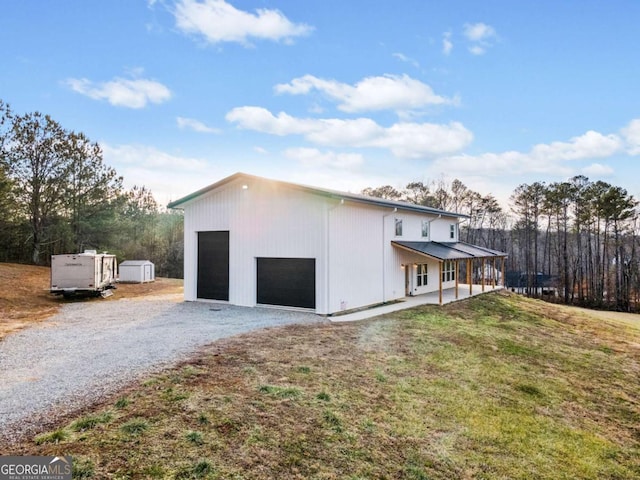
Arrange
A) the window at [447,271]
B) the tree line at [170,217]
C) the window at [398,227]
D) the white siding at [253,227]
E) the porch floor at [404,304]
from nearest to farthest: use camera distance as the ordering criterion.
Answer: the porch floor at [404,304] → the white siding at [253,227] → the window at [398,227] → the window at [447,271] → the tree line at [170,217]

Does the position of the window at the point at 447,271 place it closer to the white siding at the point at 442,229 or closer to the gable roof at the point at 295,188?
the white siding at the point at 442,229

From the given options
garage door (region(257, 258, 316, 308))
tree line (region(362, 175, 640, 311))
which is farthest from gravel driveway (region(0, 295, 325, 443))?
tree line (region(362, 175, 640, 311))

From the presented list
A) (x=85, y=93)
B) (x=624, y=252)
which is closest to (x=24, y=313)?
(x=85, y=93)

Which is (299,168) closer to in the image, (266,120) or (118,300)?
(266,120)

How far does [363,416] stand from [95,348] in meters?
6.31

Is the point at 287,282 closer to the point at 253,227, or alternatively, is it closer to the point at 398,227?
the point at 253,227

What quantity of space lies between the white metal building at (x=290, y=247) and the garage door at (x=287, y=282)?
39 mm

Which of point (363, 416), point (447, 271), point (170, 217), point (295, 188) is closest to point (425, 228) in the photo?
point (447, 271)

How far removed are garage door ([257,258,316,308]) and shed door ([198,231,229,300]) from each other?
1.83m

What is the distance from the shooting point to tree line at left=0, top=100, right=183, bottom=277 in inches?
885

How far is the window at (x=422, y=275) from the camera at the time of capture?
19422mm

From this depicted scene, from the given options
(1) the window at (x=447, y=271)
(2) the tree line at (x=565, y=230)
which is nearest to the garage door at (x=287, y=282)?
(1) the window at (x=447, y=271)

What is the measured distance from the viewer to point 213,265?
50.6ft

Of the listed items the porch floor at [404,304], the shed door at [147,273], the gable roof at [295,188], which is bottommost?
the porch floor at [404,304]
